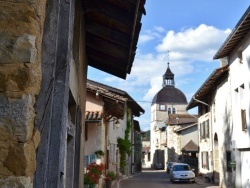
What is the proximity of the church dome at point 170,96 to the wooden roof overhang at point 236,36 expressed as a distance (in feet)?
181

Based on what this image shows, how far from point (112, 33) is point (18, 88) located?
3.74m

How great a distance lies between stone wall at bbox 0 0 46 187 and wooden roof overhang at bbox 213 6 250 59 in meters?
12.3

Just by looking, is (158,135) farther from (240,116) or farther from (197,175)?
(240,116)

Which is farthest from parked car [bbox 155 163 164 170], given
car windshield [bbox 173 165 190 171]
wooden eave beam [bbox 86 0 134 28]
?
wooden eave beam [bbox 86 0 134 28]

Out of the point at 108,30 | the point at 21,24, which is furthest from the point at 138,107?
the point at 21,24

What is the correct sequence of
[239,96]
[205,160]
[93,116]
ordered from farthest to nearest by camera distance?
[205,160], [239,96], [93,116]

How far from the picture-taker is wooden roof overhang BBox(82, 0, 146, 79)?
4.54 m

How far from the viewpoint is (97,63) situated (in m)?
7.88

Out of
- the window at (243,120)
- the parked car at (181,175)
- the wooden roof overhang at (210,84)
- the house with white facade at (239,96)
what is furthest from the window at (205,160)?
the window at (243,120)

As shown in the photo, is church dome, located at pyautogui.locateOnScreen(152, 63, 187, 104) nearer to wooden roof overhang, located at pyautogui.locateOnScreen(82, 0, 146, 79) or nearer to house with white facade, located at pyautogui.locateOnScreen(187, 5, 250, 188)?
house with white facade, located at pyautogui.locateOnScreen(187, 5, 250, 188)

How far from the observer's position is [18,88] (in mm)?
2074

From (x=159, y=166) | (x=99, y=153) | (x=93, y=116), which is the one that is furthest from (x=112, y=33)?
(x=159, y=166)

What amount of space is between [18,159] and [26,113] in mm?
277

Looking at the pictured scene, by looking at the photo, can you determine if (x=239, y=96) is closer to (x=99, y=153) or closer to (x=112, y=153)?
(x=99, y=153)
